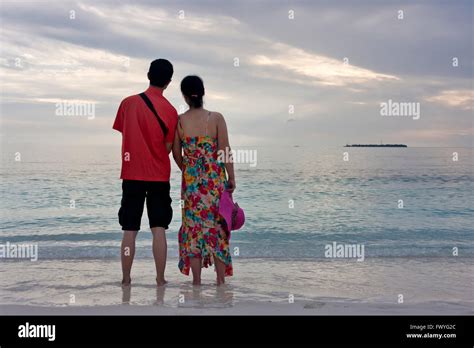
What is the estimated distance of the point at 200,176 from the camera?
17.0ft

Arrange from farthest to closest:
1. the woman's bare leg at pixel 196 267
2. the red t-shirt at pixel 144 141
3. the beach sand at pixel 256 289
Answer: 1. the woman's bare leg at pixel 196 267
2. the red t-shirt at pixel 144 141
3. the beach sand at pixel 256 289

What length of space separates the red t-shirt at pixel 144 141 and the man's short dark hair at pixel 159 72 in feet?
0.46

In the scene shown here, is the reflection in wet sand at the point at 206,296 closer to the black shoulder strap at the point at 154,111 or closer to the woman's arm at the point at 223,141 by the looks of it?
the woman's arm at the point at 223,141

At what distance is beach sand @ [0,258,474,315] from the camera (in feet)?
14.9

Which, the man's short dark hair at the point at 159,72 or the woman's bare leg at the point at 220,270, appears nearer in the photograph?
the man's short dark hair at the point at 159,72

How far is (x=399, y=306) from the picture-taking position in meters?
4.71

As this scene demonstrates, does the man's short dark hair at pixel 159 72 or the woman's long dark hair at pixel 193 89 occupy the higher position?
the man's short dark hair at pixel 159 72

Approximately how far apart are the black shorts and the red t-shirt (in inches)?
2.7

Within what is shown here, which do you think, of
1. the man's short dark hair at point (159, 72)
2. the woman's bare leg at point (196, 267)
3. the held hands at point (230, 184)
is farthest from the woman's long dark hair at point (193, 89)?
the woman's bare leg at point (196, 267)

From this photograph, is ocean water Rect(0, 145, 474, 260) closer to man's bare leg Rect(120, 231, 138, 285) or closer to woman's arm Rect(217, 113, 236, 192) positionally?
man's bare leg Rect(120, 231, 138, 285)

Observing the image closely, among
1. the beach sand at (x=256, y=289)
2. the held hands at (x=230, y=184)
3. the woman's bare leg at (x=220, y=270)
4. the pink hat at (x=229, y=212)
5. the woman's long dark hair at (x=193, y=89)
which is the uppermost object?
the woman's long dark hair at (x=193, y=89)

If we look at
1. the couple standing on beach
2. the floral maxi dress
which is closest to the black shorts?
the couple standing on beach

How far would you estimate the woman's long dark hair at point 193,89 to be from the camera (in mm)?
5086
